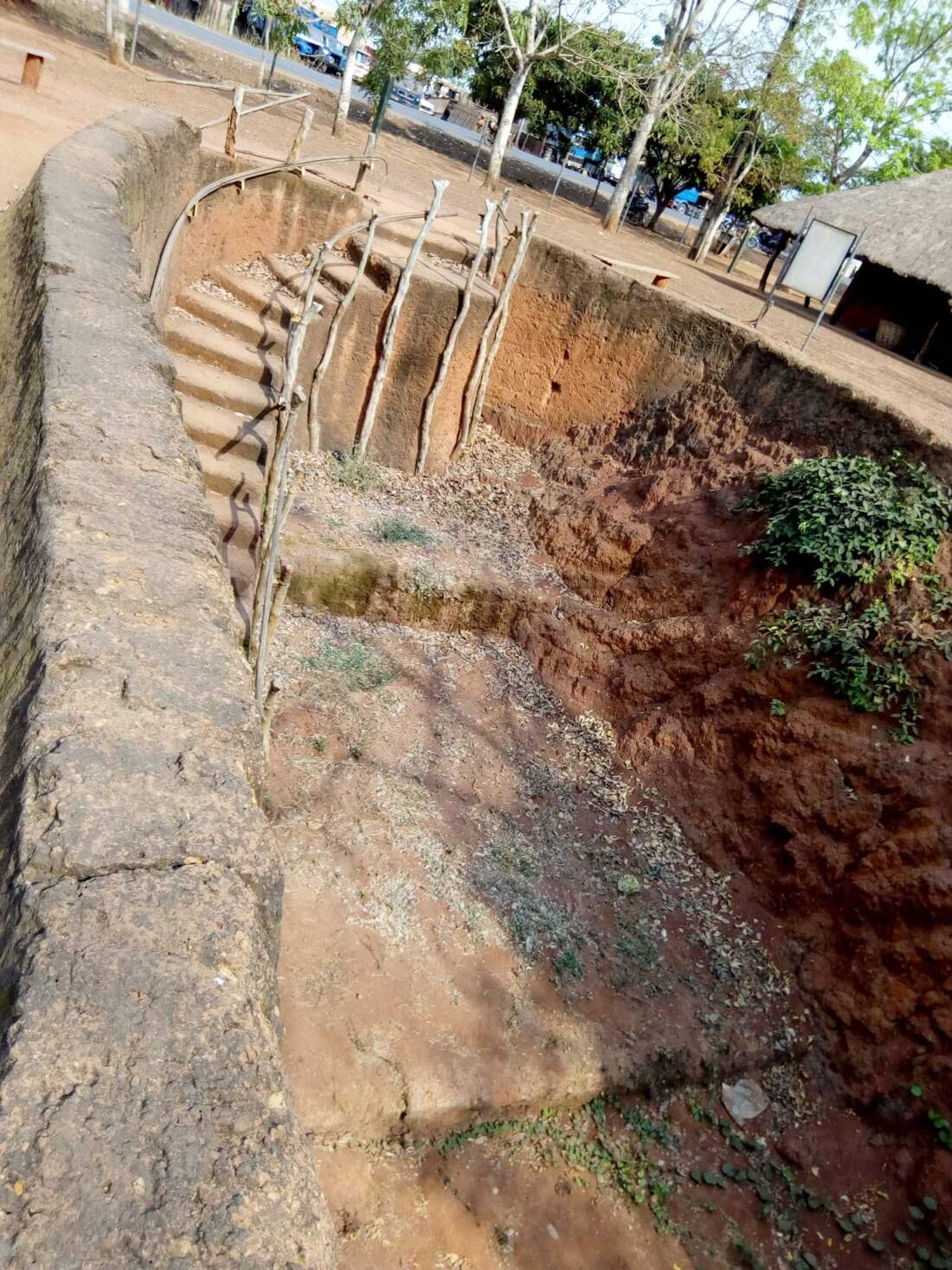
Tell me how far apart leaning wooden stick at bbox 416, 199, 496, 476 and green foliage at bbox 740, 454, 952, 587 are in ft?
11.1

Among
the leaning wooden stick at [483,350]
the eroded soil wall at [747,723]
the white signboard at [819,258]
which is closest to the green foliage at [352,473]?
the leaning wooden stick at [483,350]

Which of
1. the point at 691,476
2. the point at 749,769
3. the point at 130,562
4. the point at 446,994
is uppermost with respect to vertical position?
the point at 130,562

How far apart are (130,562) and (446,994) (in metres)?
2.88

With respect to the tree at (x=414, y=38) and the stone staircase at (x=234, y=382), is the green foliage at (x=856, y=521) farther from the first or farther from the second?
the tree at (x=414, y=38)

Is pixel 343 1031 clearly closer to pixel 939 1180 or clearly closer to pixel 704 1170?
pixel 704 1170

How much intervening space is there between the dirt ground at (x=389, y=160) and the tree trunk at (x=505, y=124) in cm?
35

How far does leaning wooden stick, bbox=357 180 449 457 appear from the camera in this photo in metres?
7.95

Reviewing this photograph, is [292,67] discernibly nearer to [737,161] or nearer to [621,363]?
[737,161]

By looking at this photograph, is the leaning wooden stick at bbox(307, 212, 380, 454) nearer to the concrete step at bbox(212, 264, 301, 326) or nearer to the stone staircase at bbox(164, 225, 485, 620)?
the stone staircase at bbox(164, 225, 485, 620)

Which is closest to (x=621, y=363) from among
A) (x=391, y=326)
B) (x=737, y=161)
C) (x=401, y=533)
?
(x=391, y=326)

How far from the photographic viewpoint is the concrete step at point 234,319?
726cm

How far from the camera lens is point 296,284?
26.0 feet

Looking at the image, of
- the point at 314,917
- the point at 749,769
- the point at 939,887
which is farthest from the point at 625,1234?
the point at 749,769

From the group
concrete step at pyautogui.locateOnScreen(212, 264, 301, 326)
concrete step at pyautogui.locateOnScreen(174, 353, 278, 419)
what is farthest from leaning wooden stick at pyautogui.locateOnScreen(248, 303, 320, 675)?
concrete step at pyautogui.locateOnScreen(212, 264, 301, 326)
